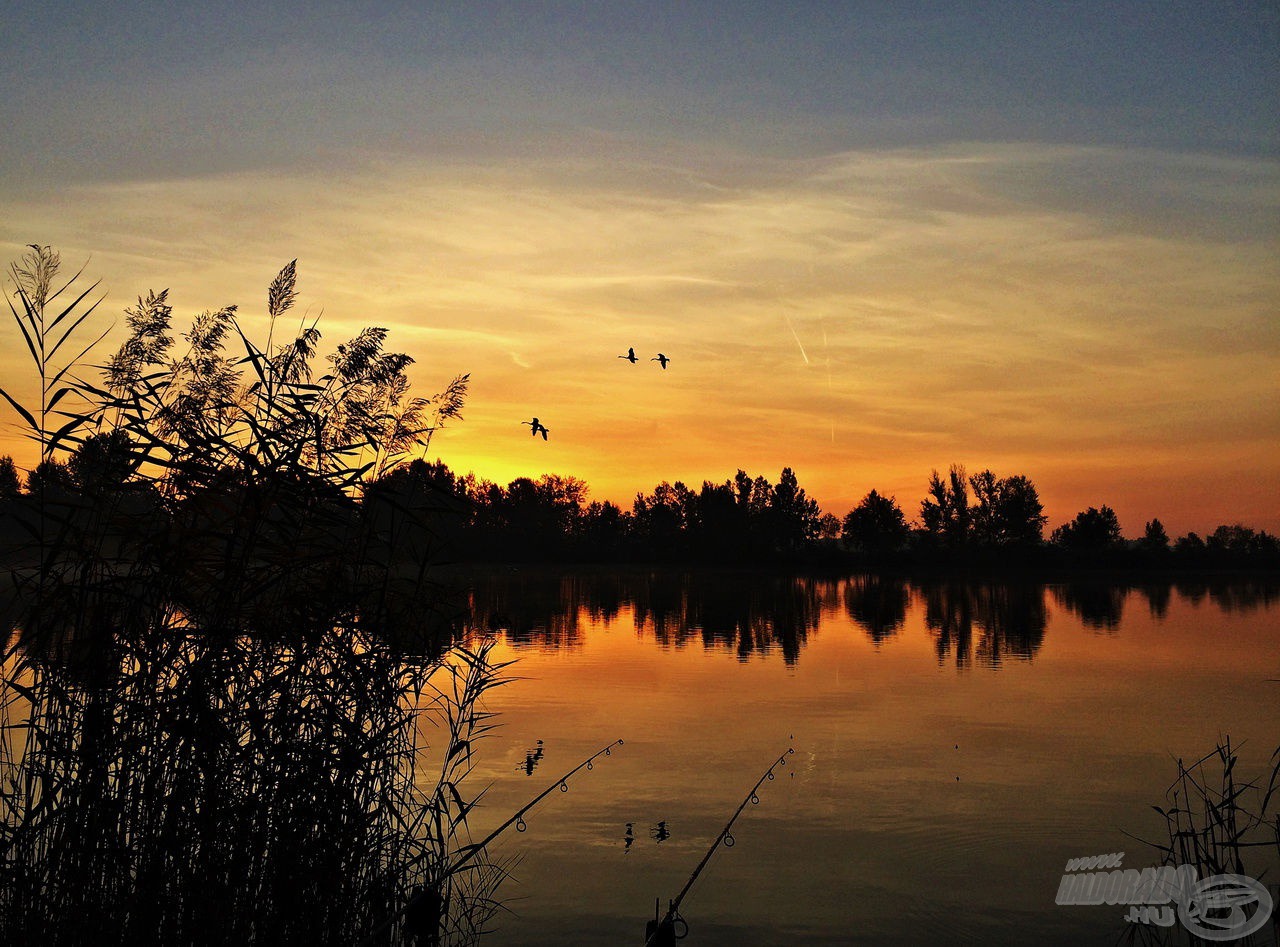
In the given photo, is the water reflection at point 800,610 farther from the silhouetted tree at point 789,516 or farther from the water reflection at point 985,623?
the silhouetted tree at point 789,516

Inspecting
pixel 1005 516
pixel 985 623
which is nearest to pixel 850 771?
pixel 985 623

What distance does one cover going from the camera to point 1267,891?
31.0ft

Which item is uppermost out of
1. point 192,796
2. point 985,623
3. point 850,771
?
point 192,796

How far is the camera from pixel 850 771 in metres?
16.2

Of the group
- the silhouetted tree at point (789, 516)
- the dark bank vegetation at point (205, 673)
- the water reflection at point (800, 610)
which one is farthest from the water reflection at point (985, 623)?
the silhouetted tree at point (789, 516)

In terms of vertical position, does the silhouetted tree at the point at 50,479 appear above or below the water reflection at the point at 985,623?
above

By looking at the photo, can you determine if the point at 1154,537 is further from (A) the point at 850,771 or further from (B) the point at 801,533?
(A) the point at 850,771

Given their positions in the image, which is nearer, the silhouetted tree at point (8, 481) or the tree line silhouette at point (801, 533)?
the silhouetted tree at point (8, 481)

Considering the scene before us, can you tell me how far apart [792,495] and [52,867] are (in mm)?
138245

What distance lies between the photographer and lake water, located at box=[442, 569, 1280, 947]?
10.3 metres

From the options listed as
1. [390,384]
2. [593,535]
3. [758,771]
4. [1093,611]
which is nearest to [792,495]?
[593,535]

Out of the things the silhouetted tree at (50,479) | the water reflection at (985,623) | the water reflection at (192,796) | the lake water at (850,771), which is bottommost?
the lake water at (850,771)

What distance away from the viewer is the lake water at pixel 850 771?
10.3 metres

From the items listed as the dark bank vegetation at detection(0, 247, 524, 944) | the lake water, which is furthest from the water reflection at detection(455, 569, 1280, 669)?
the dark bank vegetation at detection(0, 247, 524, 944)
